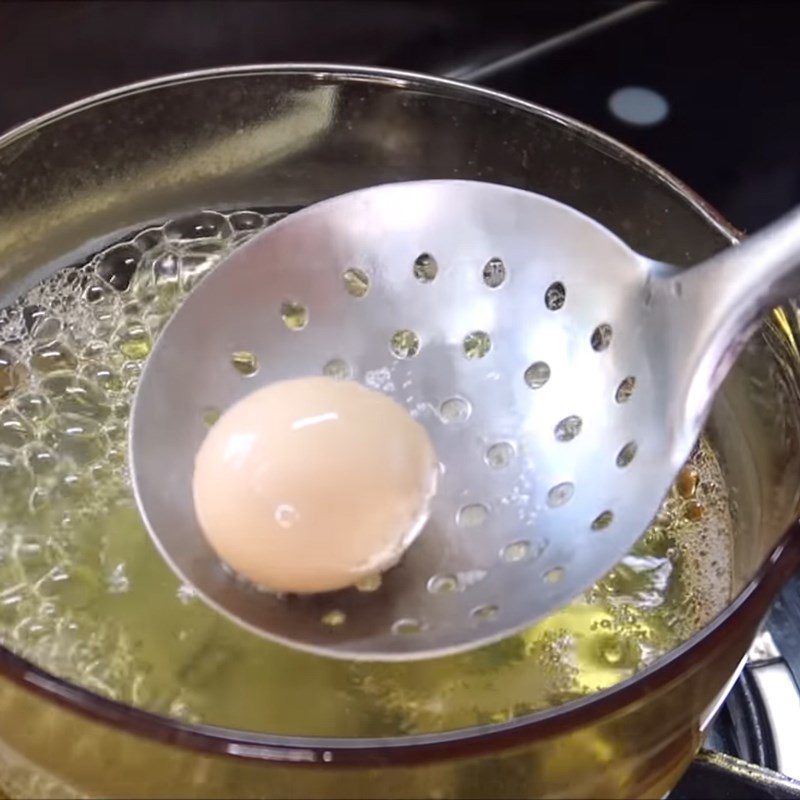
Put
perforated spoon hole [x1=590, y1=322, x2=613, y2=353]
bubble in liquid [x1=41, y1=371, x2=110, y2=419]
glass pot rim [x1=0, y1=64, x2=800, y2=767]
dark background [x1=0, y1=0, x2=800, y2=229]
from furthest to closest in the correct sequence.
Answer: dark background [x1=0, y1=0, x2=800, y2=229] → bubble in liquid [x1=41, y1=371, x2=110, y2=419] → perforated spoon hole [x1=590, y1=322, x2=613, y2=353] → glass pot rim [x1=0, y1=64, x2=800, y2=767]

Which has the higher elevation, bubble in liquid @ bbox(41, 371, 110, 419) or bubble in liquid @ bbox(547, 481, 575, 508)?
bubble in liquid @ bbox(41, 371, 110, 419)

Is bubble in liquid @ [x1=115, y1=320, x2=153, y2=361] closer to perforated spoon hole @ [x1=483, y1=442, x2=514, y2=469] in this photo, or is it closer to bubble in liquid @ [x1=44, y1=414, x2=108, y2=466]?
bubble in liquid @ [x1=44, y1=414, x2=108, y2=466]

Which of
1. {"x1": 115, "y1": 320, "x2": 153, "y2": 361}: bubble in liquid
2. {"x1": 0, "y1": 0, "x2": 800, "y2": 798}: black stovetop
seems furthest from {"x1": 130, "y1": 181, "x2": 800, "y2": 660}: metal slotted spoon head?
{"x1": 0, "y1": 0, "x2": 800, "y2": 798}: black stovetop

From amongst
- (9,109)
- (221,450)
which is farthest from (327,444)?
(9,109)

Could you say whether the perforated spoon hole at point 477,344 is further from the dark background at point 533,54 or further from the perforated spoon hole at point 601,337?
the dark background at point 533,54

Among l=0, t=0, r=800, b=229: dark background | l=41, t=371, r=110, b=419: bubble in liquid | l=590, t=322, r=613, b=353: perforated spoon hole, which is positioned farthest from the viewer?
l=0, t=0, r=800, b=229: dark background

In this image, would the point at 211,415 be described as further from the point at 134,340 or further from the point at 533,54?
the point at 533,54
